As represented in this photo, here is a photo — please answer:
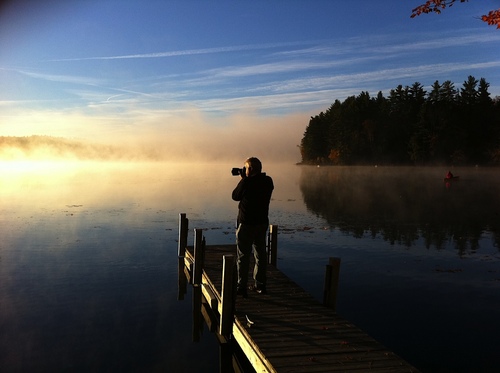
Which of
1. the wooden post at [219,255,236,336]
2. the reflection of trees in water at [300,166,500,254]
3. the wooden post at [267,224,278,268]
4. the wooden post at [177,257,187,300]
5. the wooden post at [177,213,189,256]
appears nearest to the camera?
the wooden post at [219,255,236,336]

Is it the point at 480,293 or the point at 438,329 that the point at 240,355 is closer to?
the point at 438,329

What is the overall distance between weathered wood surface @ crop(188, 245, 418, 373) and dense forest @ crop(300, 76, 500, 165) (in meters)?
110

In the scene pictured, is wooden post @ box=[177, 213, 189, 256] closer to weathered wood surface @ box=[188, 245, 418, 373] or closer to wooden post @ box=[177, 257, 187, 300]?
wooden post @ box=[177, 257, 187, 300]

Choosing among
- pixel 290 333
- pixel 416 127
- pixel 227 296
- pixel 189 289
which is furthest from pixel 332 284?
pixel 416 127

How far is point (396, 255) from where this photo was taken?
20.5 metres

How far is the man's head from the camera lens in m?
9.98

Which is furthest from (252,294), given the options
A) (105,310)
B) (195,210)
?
(195,210)

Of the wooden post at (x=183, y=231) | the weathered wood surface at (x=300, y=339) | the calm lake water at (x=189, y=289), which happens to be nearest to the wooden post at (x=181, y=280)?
the calm lake water at (x=189, y=289)

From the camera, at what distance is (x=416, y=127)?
113 m

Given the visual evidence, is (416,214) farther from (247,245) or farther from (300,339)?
(300,339)

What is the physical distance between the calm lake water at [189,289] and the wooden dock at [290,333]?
174 cm

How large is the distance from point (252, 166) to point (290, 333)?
3.73 m

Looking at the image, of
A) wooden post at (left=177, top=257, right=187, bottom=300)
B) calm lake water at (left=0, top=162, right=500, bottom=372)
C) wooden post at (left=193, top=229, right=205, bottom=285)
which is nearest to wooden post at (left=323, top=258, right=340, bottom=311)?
calm lake water at (left=0, top=162, right=500, bottom=372)

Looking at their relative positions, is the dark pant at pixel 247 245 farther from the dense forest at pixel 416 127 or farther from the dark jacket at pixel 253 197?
the dense forest at pixel 416 127
